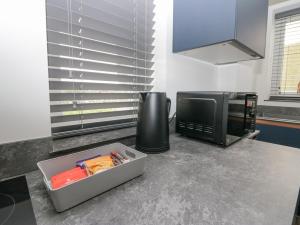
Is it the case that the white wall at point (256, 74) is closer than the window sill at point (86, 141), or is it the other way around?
the window sill at point (86, 141)

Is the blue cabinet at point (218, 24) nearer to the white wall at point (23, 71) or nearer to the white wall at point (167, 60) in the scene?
the white wall at point (167, 60)

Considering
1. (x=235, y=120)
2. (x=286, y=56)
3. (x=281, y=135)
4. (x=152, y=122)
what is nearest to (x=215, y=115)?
(x=235, y=120)

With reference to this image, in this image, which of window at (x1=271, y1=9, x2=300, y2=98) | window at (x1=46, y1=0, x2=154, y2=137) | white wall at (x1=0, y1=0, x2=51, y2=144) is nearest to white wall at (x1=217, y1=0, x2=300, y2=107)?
window at (x1=271, y1=9, x2=300, y2=98)

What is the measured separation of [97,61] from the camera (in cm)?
87

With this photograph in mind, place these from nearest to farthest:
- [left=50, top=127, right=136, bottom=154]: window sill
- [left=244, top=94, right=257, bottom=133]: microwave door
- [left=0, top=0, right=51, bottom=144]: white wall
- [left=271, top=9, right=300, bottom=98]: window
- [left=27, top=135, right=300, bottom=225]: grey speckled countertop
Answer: [left=27, top=135, right=300, bottom=225]: grey speckled countertop
[left=0, top=0, right=51, bottom=144]: white wall
[left=50, top=127, right=136, bottom=154]: window sill
[left=244, top=94, right=257, bottom=133]: microwave door
[left=271, top=9, right=300, bottom=98]: window

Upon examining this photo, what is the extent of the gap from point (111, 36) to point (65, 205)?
2.73 ft

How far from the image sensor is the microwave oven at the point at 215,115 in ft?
2.79

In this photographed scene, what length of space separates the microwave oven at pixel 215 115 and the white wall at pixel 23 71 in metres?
0.72

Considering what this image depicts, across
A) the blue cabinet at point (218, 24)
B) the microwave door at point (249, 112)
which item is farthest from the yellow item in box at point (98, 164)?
the microwave door at point (249, 112)

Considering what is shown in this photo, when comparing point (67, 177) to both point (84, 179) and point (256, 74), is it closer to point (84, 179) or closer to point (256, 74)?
point (84, 179)

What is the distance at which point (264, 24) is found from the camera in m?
1.27

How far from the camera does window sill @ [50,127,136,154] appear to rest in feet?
2.16

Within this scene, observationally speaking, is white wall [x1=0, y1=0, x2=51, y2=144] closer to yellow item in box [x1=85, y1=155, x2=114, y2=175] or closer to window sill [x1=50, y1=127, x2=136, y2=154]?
window sill [x1=50, y1=127, x2=136, y2=154]

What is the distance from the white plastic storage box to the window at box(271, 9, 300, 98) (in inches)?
87.2
